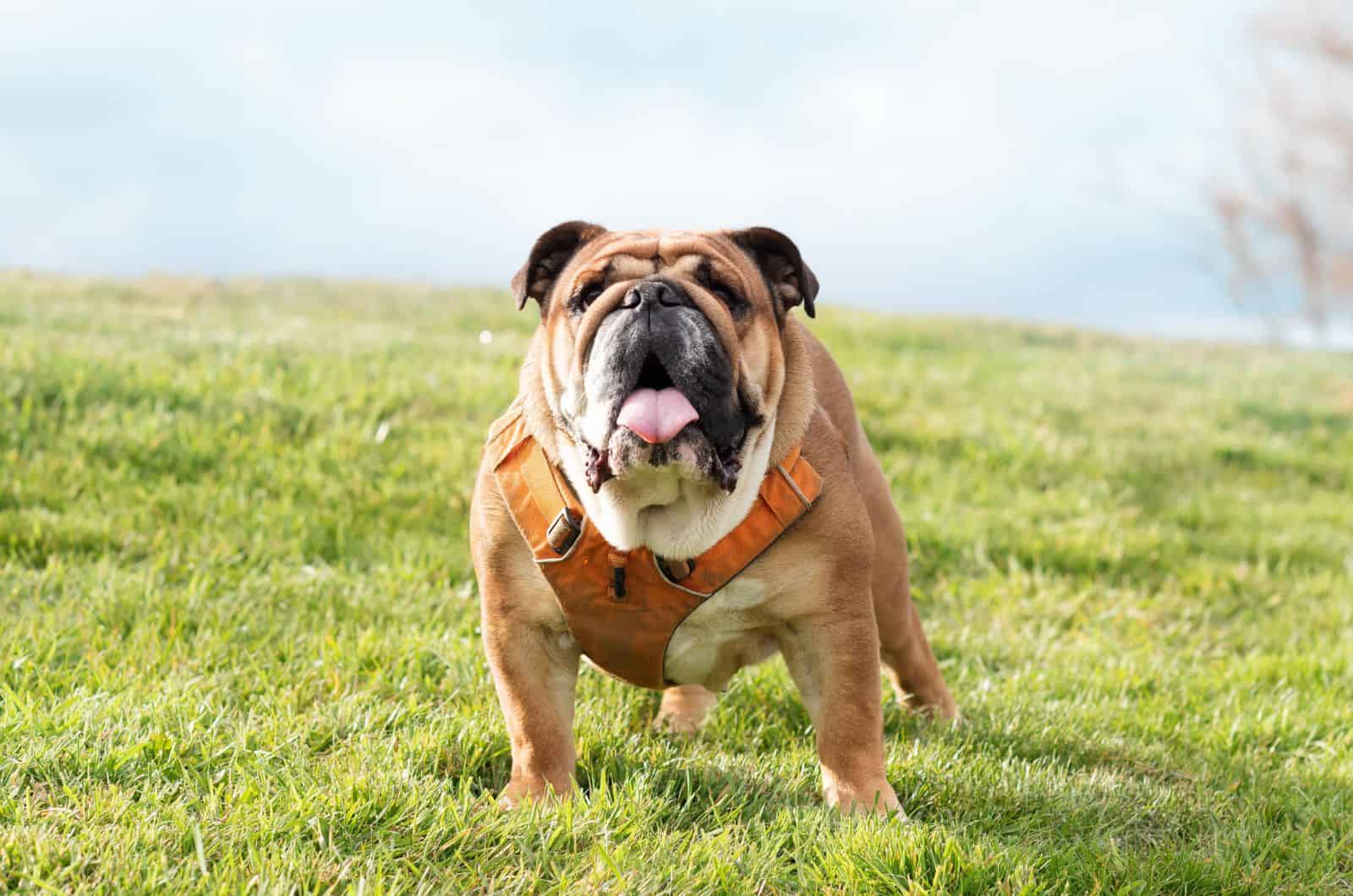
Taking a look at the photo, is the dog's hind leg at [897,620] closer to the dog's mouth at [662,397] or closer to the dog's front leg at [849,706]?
the dog's front leg at [849,706]

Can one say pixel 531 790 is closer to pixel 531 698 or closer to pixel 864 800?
pixel 531 698

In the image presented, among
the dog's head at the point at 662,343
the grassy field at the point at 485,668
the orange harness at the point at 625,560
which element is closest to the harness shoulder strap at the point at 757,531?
the orange harness at the point at 625,560

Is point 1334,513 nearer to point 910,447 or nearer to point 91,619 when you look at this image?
point 910,447

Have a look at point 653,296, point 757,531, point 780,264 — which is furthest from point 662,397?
point 780,264

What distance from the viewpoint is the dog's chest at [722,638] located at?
3.68 metres

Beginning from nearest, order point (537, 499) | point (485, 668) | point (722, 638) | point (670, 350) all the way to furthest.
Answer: point (670, 350) → point (537, 499) → point (722, 638) → point (485, 668)

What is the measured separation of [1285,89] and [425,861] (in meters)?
26.3

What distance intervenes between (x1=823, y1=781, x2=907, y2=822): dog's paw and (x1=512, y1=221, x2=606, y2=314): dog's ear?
1675mm

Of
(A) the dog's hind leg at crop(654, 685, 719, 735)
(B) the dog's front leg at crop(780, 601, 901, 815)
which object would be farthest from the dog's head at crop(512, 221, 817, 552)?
(A) the dog's hind leg at crop(654, 685, 719, 735)

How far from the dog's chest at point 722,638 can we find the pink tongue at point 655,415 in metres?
0.60

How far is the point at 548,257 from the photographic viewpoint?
383cm

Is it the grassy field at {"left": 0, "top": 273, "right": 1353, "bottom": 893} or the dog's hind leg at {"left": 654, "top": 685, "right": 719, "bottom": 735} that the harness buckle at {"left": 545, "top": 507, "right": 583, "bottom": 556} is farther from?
the dog's hind leg at {"left": 654, "top": 685, "right": 719, "bottom": 735}

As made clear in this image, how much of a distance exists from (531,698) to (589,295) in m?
1.19

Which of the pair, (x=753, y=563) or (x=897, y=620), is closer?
(x=753, y=563)
